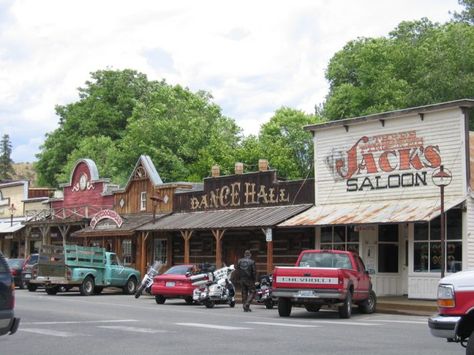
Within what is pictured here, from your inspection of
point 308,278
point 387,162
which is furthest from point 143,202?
point 308,278

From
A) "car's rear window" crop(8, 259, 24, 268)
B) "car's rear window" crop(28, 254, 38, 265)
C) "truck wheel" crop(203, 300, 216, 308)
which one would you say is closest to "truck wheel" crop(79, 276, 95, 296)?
"car's rear window" crop(28, 254, 38, 265)

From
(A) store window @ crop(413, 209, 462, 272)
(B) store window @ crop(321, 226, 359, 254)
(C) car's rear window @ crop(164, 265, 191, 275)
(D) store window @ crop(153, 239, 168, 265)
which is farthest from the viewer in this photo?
(D) store window @ crop(153, 239, 168, 265)

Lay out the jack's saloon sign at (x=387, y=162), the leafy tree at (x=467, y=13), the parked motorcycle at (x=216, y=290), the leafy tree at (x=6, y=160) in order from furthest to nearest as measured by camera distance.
A: the leafy tree at (x=6, y=160) < the leafy tree at (x=467, y=13) < the jack's saloon sign at (x=387, y=162) < the parked motorcycle at (x=216, y=290)

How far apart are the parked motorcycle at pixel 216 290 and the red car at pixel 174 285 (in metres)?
0.43

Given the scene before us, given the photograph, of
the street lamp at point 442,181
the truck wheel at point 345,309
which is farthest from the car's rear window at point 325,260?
the street lamp at point 442,181

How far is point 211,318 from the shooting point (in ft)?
66.6

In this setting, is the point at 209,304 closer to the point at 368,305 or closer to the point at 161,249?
the point at 368,305

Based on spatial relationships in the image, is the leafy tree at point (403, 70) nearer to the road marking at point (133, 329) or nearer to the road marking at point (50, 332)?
the road marking at point (133, 329)

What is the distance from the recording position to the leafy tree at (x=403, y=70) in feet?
148

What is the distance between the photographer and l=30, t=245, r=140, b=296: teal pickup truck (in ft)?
105

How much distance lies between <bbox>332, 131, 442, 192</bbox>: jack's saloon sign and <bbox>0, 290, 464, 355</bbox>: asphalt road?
6.28 m

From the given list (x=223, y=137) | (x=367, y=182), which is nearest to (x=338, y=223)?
(x=367, y=182)

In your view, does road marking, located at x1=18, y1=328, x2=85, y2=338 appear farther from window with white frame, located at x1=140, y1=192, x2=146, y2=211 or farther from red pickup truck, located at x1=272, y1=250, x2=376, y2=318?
window with white frame, located at x1=140, y1=192, x2=146, y2=211

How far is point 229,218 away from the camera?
33.9m
